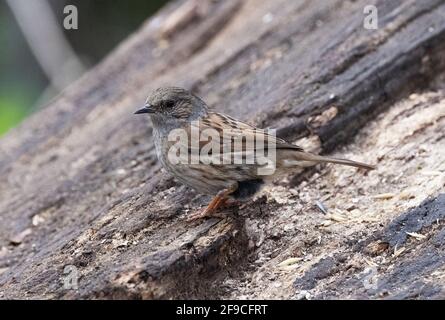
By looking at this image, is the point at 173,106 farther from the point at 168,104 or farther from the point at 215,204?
the point at 215,204

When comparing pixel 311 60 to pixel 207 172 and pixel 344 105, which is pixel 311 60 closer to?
pixel 344 105

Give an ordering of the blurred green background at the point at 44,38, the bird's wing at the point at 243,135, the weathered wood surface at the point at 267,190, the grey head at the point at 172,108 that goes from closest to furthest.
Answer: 1. the weathered wood surface at the point at 267,190
2. the bird's wing at the point at 243,135
3. the grey head at the point at 172,108
4. the blurred green background at the point at 44,38

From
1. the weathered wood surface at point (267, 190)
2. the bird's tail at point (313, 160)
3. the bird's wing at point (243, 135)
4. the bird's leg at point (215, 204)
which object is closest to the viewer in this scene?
the weathered wood surface at point (267, 190)

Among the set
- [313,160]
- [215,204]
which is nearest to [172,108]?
[215,204]

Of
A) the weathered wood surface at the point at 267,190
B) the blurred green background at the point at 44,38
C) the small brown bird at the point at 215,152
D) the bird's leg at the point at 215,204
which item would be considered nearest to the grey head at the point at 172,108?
the small brown bird at the point at 215,152

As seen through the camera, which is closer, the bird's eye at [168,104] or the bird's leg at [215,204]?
the bird's leg at [215,204]

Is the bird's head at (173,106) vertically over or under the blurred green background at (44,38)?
under

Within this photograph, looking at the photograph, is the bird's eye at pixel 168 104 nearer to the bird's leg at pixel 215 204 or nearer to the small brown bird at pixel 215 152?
the small brown bird at pixel 215 152

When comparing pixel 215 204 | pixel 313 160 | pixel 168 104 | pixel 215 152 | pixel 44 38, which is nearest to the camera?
pixel 215 204

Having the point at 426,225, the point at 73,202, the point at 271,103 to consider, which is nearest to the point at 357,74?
the point at 271,103
